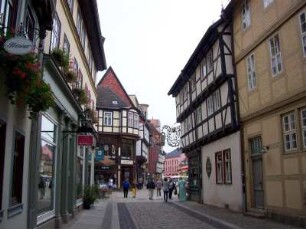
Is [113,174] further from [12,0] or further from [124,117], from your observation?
[12,0]

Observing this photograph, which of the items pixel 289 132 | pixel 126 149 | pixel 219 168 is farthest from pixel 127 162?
pixel 289 132

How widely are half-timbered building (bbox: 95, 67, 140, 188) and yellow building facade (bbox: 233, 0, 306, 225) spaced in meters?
37.4

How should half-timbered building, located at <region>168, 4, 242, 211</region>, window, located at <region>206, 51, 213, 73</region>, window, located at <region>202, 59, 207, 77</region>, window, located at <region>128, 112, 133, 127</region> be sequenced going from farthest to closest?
window, located at <region>128, 112, 133, 127</region>
window, located at <region>202, 59, 207, 77</region>
window, located at <region>206, 51, 213, 73</region>
half-timbered building, located at <region>168, 4, 242, 211</region>

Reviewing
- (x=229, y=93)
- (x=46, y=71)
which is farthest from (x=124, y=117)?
(x=46, y=71)

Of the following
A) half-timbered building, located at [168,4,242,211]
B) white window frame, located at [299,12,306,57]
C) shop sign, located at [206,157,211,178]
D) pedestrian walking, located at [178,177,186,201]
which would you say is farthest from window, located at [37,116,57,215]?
pedestrian walking, located at [178,177,186,201]

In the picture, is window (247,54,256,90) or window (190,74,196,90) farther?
window (190,74,196,90)

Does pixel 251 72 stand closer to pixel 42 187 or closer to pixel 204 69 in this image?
pixel 204 69

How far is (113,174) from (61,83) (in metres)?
43.4

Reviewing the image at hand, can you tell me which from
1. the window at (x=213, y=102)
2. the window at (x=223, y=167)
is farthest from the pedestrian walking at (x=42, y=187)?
the window at (x=213, y=102)

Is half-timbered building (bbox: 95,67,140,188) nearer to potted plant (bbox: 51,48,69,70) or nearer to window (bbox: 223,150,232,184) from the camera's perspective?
window (bbox: 223,150,232,184)

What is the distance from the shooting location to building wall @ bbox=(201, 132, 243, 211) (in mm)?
20516

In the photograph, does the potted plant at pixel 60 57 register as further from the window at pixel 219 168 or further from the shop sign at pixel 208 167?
the shop sign at pixel 208 167

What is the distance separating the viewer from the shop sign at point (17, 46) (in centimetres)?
671

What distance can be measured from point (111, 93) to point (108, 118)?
383 centimetres
